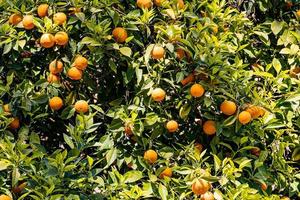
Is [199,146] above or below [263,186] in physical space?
above

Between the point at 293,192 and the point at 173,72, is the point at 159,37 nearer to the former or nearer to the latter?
the point at 173,72

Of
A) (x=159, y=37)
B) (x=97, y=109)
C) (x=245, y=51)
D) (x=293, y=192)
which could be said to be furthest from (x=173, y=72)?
(x=293, y=192)

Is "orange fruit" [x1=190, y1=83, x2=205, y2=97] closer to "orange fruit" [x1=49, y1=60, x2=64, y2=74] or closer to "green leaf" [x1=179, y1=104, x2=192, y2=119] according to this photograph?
"green leaf" [x1=179, y1=104, x2=192, y2=119]

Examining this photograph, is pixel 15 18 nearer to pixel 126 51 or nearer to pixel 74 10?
pixel 74 10

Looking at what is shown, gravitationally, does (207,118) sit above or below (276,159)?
above

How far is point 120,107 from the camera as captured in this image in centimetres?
243

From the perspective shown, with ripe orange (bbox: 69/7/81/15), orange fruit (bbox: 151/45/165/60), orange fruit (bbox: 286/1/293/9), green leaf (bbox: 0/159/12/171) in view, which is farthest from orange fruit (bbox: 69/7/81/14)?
orange fruit (bbox: 286/1/293/9)

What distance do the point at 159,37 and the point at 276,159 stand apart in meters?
0.76

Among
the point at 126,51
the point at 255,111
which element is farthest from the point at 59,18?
the point at 255,111

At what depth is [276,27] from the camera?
2883 millimetres

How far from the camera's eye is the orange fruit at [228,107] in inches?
90.0

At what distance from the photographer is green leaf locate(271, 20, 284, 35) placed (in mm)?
2863

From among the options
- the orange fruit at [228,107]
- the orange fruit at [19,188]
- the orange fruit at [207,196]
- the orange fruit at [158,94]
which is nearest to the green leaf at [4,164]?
the orange fruit at [19,188]

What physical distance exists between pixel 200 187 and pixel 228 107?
36 cm
